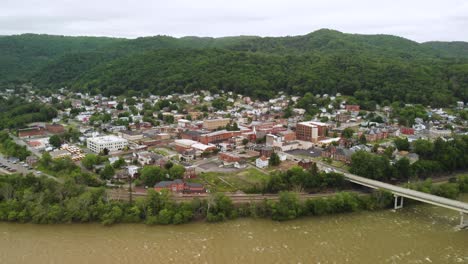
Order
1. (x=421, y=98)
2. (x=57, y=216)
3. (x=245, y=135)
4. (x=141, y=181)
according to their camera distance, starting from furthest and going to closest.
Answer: (x=421, y=98), (x=245, y=135), (x=141, y=181), (x=57, y=216)

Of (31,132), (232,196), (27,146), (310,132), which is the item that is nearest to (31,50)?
(31,132)

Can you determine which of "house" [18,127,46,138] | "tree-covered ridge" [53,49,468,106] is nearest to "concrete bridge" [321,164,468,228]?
"house" [18,127,46,138]

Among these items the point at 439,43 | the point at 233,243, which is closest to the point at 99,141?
the point at 233,243

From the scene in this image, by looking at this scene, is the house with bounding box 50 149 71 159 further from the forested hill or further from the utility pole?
the forested hill

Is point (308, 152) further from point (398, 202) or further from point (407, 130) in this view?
point (407, 130)

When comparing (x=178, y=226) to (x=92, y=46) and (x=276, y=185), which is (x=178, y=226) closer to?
(x=276, y=185)
